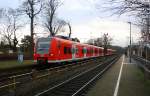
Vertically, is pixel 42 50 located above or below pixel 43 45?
below

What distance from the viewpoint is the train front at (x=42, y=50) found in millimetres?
29078

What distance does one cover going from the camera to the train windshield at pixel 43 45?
29325 millimetres

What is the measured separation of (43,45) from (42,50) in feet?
1.57

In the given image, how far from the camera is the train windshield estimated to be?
1155 inches

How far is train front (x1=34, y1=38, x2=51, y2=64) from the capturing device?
29.1 metres

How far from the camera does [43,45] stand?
29.6m

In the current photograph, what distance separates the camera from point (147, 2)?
45.0ft

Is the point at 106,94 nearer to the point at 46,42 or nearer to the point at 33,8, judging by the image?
the point at 46,42

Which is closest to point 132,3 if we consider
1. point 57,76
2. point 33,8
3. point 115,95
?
point 115,95

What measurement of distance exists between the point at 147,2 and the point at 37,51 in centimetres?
Answer: 1745

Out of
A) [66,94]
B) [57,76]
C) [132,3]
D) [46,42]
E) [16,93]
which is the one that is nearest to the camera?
[132,3]

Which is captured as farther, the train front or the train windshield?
the train windshield

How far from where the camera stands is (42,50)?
29531 mm

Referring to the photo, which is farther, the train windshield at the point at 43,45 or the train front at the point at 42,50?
the train windshield at the point at 43,45
